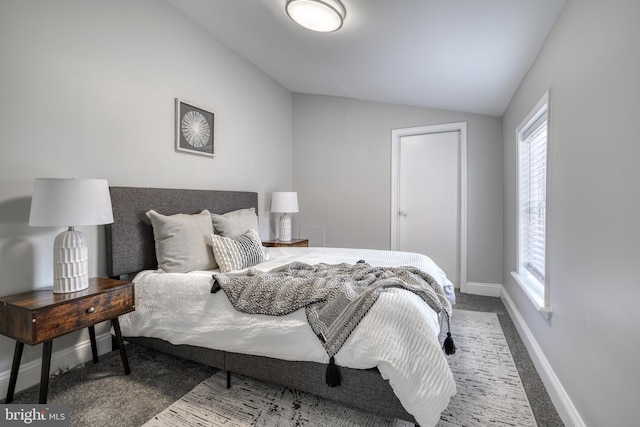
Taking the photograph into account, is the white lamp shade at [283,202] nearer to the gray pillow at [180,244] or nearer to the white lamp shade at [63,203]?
the gray pillow at [180,244]

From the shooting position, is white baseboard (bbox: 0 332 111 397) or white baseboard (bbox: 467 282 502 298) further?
white baseboard (bbox: 467 282 502 298)

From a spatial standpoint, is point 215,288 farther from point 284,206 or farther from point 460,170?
point 460,170

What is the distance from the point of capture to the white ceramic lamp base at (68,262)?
1.79 meters

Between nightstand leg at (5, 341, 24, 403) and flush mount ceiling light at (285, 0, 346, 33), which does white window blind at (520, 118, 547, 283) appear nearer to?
flush mount ceiling light at (285, 0, 346, 33)

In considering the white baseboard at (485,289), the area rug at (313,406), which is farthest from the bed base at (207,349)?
the white baseboard at (485,289)

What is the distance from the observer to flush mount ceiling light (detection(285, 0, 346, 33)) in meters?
2.10

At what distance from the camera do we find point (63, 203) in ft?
5.60

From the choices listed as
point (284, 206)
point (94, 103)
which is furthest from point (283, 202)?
point (94, 103)

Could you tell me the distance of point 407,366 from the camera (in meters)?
1.38

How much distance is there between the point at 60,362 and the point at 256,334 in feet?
4.65

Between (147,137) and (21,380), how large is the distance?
1771 millimetres

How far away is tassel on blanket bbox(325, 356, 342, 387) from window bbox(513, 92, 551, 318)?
1.36 metres

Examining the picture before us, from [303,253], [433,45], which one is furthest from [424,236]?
[433,45]

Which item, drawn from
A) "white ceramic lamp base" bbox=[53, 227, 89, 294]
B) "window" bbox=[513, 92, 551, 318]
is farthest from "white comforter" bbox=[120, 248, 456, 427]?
"window" bbox=[513, 92, 551, 318]
